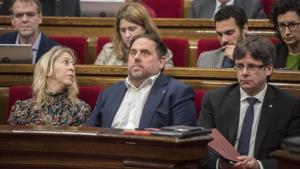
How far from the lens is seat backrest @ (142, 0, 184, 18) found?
12.6 feet

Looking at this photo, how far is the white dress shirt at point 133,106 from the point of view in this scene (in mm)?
2459

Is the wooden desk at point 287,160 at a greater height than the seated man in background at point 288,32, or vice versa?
the seated man in background at point 288,32

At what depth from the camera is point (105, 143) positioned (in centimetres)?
182

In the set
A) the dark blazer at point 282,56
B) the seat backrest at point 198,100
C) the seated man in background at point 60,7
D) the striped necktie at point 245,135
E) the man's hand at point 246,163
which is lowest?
the man's hand at point 246,163

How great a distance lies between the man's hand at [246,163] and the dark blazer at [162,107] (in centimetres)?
31

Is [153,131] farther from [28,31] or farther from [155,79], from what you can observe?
[28,31]

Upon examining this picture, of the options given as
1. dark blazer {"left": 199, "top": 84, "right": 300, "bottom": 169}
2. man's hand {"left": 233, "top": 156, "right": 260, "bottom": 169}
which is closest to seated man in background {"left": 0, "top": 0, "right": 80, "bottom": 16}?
dark blazer {"left": 199, "top": 84, "right": 300, "bottom": 169}

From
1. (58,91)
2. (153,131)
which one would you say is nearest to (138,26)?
(58,91)

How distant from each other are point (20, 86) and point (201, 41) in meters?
0.86

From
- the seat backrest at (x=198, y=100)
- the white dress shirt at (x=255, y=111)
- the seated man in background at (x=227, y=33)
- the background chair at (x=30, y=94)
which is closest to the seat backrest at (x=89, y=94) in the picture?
the background chair at (x=30, y=94)

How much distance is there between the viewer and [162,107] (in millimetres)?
2420

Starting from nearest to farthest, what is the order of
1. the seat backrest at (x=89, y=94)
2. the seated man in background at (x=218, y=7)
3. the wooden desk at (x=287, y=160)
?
the wooden desk at (x=287, y=160)
the seat backrest at (x=89, y=94)
the seated man in background at (x=218, y=7)

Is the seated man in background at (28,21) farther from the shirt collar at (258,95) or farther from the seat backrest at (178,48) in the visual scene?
the shirt collar at (258,95)

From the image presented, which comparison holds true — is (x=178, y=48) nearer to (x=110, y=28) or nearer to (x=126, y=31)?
(x=126, y=31)
